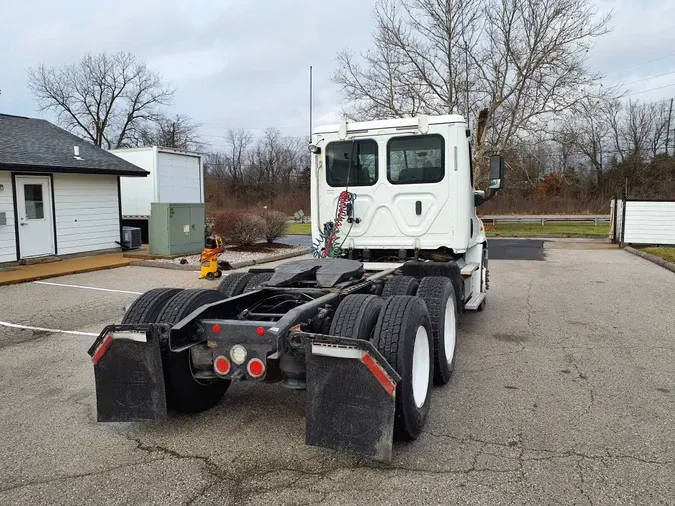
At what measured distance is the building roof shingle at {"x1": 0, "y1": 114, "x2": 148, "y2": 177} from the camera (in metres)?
13.4

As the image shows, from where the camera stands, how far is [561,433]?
3959 millimetres

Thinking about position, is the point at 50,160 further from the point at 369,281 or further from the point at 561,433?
the point at 561,433

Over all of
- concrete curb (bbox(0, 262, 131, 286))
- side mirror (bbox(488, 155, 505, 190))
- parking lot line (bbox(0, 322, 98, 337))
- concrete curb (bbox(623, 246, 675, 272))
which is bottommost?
parking lot line (bbox(0, 322, 98, 337))

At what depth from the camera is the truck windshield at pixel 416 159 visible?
6723 millimetres

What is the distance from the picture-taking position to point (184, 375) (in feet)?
13.1

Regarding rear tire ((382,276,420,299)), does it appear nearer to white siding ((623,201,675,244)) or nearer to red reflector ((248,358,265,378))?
red reflector ((248,358,265,378))

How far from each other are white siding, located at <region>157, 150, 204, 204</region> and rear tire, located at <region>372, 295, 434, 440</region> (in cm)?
1627

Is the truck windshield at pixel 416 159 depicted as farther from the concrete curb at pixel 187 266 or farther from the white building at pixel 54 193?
the white building at pixel 54 193

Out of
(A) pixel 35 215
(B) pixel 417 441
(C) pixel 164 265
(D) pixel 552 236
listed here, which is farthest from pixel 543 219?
(B) pixel 417 441

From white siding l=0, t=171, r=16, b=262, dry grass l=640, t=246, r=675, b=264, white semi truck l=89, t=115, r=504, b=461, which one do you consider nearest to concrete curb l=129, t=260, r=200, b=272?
white siding l=0, t=171, r=16, b=262

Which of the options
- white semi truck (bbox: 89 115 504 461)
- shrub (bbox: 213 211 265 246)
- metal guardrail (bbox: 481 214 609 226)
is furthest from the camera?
metal guardrail (bbox: 481 214 609 226)

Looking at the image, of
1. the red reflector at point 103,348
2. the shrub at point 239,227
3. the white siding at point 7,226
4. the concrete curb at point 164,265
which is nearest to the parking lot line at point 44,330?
the red reflector at point 103,348

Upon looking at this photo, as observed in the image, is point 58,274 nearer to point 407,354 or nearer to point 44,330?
point 44,330

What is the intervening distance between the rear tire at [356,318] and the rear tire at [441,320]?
101 cm
